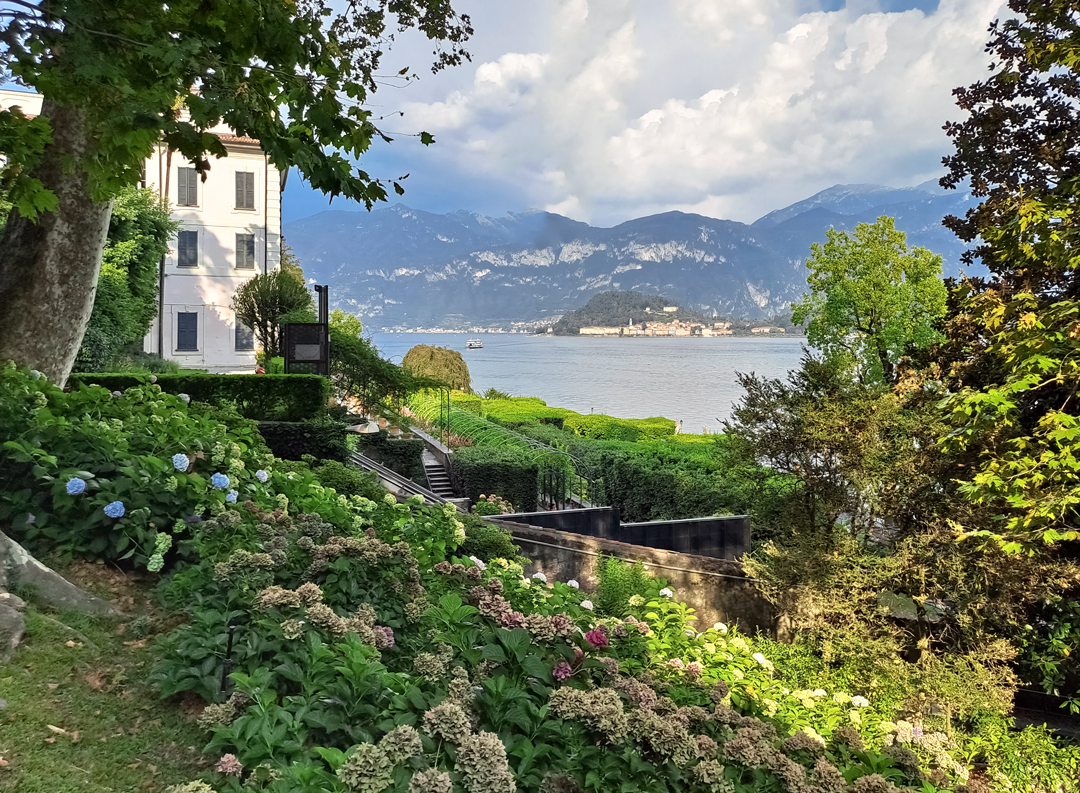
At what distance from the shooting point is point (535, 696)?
9.16 feet

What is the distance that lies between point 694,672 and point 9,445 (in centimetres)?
414

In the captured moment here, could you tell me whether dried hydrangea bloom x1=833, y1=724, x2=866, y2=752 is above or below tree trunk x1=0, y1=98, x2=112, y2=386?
below

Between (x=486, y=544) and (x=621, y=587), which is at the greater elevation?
(x=486, y=544)

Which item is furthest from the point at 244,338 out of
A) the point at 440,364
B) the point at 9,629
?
the point at 9,629

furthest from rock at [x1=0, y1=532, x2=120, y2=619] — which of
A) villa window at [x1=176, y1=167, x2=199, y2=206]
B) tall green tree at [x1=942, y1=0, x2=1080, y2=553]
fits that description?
villa window at [x1=176, y1=167, x2=199, y2=206]

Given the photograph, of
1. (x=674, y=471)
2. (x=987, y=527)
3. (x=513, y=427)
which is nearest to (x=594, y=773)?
(x=987, y=527)

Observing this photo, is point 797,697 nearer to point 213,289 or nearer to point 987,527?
point 987,527

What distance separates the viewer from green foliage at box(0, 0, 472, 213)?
131 inches

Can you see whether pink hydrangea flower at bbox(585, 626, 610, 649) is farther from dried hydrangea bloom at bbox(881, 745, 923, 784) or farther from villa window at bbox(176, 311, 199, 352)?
villa window at bbox(176, 311, 199, 352)

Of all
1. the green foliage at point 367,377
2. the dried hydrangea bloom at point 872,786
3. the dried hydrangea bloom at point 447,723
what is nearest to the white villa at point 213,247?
the green foliage at point 367,377

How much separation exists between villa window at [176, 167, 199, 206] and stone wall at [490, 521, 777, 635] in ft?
87.4

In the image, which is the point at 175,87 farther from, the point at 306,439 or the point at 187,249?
the point at 187,249

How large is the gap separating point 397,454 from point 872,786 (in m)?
13.5

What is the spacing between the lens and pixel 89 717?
9.14 ft
